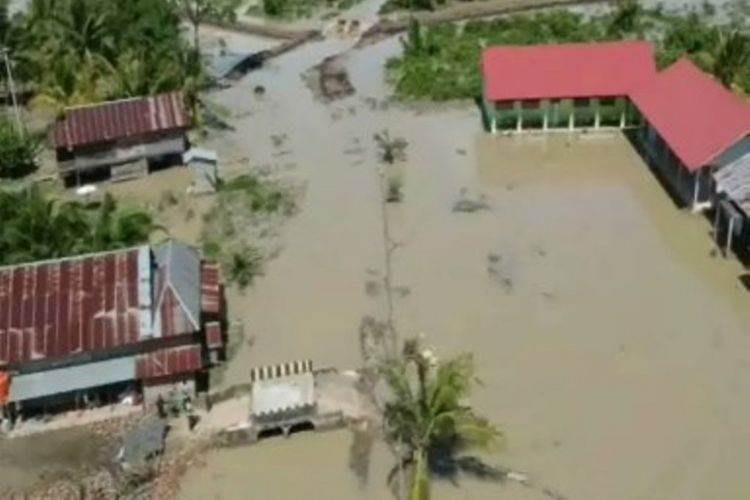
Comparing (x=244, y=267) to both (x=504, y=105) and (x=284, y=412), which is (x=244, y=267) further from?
(x=504, y=105)

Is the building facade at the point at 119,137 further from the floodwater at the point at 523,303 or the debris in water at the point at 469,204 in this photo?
the debris in water at the point at 469,204

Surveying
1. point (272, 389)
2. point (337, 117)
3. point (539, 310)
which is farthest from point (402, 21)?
point (272, 389)

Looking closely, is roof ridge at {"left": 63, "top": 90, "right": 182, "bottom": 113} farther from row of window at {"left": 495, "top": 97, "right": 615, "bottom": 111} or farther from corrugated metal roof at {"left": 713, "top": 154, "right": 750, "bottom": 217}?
corrugated metal roof at {"left": 713, "top": 154, "right": 750, "bottom": 217}

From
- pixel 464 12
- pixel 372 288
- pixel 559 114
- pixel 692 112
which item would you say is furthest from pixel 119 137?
pixel 464 12

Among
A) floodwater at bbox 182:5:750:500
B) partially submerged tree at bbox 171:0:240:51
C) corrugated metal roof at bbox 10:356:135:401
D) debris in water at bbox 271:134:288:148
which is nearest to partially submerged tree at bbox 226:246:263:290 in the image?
floodwater at bbox 182:5:750:500

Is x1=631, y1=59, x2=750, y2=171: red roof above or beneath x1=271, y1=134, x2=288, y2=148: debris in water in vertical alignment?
above

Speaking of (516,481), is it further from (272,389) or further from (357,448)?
(272,389)
